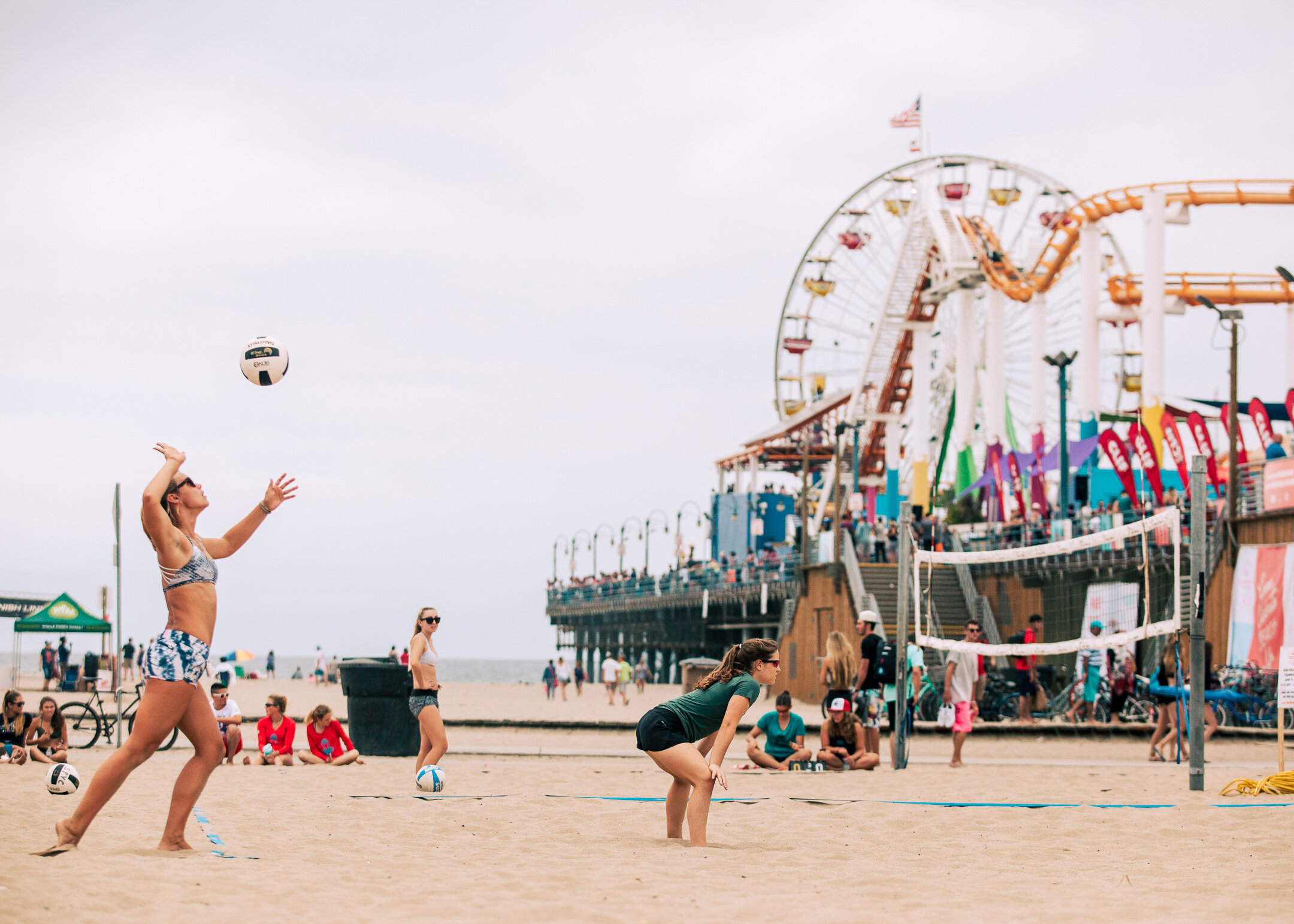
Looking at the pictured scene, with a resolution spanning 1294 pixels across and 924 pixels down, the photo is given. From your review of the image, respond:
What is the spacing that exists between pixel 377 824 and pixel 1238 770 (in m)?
8.32

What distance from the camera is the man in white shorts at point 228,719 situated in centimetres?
1234

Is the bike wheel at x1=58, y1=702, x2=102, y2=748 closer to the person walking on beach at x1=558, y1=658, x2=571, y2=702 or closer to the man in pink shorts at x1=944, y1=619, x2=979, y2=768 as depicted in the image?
the man in pink shorts at x1=944, y1=619, x2=979, y2=768

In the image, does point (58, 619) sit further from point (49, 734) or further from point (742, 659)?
point (742, 659)

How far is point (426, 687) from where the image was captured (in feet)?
31.4

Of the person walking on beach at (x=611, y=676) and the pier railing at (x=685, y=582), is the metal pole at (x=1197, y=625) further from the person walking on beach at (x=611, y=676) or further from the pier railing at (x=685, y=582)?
the person walking on beach at (x=611, y=676)

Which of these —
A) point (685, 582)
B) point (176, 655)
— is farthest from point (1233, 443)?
point (685, 582)

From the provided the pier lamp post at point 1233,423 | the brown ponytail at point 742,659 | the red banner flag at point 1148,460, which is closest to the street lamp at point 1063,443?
the red banner flag at point 1148,460

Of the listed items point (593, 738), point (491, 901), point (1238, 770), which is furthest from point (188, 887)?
point (593, 738)

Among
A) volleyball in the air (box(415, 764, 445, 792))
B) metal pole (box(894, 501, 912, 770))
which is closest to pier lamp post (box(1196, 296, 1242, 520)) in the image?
metal pole (box(894, 501, 912, 770))

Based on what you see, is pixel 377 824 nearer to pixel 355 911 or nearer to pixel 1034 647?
pixel 355 911

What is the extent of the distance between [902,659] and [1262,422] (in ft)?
47.1

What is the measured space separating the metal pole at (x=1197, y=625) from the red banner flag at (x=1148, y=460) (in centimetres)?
1426

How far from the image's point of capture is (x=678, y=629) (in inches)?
2013

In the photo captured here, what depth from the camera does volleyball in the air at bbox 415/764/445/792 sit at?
9.18m
